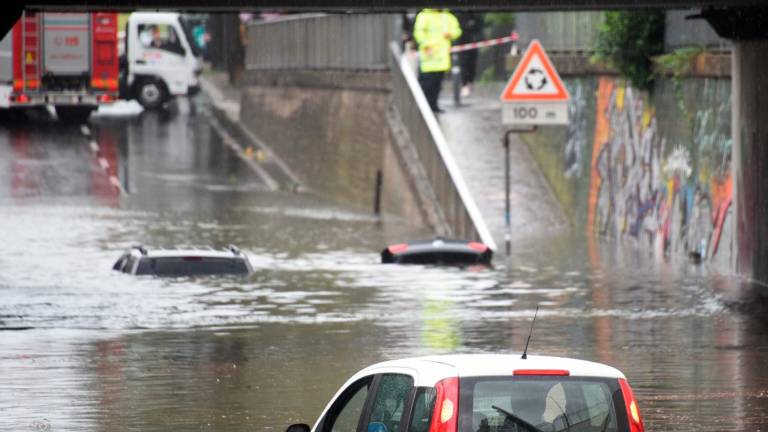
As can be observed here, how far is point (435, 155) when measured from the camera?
32.7 m

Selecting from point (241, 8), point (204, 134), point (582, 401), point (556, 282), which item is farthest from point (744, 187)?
point (204, 134)

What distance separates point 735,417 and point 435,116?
75.9ft

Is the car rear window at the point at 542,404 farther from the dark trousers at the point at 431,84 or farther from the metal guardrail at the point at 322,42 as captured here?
the metal guardrail at the point at 322,42

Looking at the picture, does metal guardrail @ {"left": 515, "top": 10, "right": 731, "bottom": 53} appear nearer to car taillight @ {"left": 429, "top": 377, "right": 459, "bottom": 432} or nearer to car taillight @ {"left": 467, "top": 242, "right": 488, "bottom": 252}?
car taillight @ {"left": 467, "top": 242, "right": 488, "bottom": 252}

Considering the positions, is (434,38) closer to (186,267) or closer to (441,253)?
(441,253)

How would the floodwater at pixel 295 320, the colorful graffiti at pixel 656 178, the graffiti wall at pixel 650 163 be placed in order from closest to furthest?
the floodwater at pixel 295 320 < the colorful graffiti at pixel 656 178 < the graffiti wall at pixel 650 163

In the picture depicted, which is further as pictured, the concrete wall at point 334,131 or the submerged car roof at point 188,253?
the concrete wall at point 334,131

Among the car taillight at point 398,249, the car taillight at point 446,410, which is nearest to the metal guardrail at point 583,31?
the car taillight at point 398,249

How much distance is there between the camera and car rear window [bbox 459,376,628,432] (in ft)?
25.6

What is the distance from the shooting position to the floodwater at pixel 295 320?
14578 millimetres

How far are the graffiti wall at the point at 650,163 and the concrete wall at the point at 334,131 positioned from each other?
328 centimetres

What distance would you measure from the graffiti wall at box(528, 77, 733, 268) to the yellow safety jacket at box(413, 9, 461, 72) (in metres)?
2.37

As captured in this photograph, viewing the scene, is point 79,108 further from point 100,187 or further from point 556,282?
point 556,282

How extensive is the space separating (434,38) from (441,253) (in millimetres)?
8577
